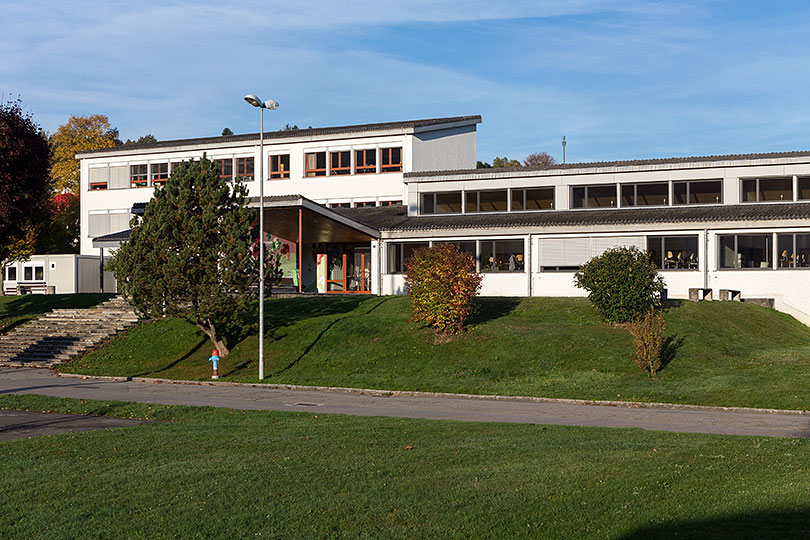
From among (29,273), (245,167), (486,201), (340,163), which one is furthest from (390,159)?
(29,273)

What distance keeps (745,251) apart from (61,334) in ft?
106

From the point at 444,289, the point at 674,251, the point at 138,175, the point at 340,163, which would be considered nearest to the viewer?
the point at 444,289

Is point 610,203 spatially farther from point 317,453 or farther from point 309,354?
point 317,453

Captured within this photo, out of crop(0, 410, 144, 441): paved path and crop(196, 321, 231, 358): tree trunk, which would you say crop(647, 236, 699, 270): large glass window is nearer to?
crop(196, 321, 231, 358): tree trunk

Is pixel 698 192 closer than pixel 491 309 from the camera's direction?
No

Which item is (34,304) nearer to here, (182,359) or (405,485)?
(182,359)

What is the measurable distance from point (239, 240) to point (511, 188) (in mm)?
21004

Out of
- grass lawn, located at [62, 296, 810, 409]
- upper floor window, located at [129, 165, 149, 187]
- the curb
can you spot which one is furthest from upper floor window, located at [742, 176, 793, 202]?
upper floor window, located at [129, 165, 149, 187]

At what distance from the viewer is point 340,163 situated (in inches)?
2255

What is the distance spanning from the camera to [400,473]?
37.7 feet

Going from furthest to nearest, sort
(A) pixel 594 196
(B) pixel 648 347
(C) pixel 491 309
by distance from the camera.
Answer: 1. (A) pixel 594 196
2. (C) pixel 491 309
3. (B) pixel 648 347

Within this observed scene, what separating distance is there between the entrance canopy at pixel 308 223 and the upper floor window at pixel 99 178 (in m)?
22.8

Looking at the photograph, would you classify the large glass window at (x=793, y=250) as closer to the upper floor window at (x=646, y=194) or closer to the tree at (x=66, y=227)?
the upper floor window at (x=646, y=194)

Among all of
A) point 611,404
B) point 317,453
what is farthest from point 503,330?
point 317,453
